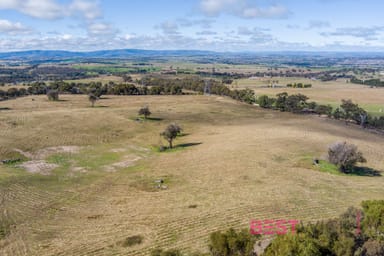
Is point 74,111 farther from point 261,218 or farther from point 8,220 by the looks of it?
point 261,218

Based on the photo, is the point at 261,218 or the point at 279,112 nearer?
the point at 261,218

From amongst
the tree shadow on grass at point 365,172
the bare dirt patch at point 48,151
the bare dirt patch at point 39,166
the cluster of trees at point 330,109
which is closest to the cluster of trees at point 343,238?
the tree shadow on grass at point 365,172

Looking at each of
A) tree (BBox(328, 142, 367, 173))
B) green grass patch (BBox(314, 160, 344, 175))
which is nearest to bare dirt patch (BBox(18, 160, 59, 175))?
green grass patch (BBox(314, 160, 344, 175))

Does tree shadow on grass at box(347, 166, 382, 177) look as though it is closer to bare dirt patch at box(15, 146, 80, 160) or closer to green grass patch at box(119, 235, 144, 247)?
green grass patch at box(119, 235, 144, 247)

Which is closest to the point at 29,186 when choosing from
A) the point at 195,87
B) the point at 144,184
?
the point at 144,184

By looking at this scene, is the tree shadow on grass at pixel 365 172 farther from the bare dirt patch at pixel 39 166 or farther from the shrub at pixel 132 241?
the bare dirt patch at pixel 39 166

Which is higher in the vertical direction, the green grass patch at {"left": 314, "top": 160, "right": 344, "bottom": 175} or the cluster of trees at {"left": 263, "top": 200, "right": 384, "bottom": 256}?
the cluster of trees at {"left": 263, "top": 200, "right": 384, "bottom": 256}
